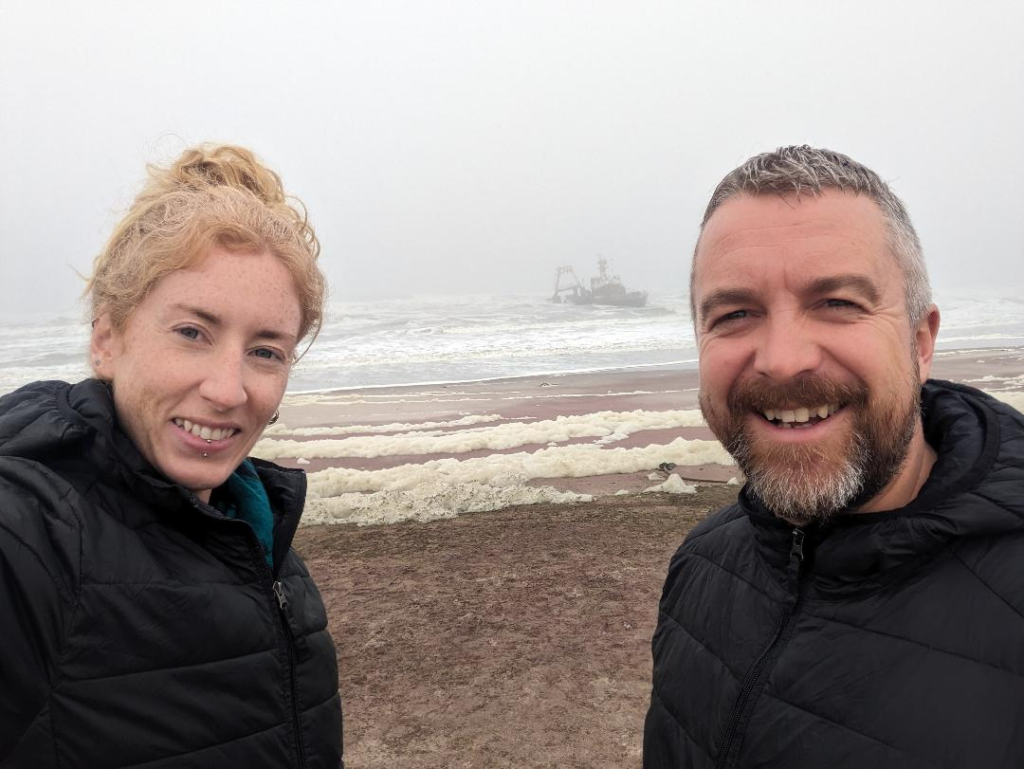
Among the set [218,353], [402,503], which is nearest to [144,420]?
[218,353]

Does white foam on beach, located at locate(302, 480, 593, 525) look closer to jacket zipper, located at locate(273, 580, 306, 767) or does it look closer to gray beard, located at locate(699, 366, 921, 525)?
jacket zipper, located at locate(273, 580, 306, 767)

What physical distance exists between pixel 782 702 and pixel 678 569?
662mm

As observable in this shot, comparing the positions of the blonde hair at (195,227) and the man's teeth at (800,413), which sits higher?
the blonde hair at (195,227)

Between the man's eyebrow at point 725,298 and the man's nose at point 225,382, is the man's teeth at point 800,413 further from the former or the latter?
the man's nose at point 225,382

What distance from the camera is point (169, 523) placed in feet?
5.68

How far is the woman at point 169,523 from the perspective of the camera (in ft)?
4.76

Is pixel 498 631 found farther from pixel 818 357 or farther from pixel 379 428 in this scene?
pixel 379 428

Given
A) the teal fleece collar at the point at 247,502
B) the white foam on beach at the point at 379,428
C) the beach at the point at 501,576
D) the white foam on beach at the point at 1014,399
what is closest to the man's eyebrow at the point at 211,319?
the teal fleece collar at the point at 247,502

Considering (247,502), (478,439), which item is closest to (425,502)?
(478,439)

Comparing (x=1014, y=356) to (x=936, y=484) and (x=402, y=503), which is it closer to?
(x=402, y=503)

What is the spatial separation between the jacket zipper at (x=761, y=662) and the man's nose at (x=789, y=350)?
40cm

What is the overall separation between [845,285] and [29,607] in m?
1.84

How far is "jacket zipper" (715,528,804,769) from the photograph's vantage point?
1.69m

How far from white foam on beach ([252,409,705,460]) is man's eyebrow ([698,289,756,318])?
10051mm
